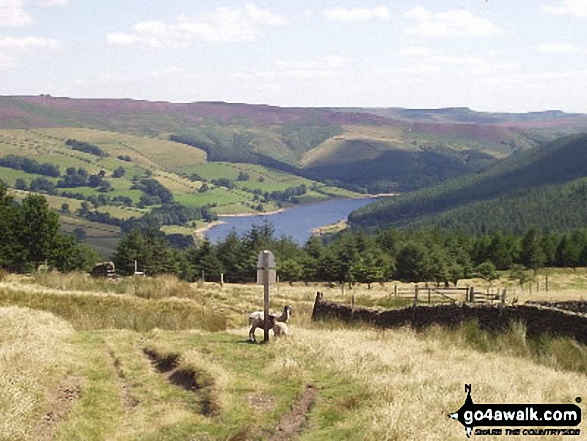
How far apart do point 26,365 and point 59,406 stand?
201 cm

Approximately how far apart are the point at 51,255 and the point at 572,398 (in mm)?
61686

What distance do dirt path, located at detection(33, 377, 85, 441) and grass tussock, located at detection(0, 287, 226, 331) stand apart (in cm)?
968

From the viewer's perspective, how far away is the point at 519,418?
11.6 meters

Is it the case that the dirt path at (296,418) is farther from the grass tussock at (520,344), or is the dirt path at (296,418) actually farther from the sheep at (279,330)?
the grass tussock at (520,344)

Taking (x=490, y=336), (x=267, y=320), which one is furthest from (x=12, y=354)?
(x=490, y=336)

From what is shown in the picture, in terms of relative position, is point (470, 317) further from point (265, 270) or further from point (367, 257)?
point (367, 257)

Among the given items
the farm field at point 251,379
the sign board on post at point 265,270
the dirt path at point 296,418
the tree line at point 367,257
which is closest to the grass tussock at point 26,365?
the farm field at point 251,379

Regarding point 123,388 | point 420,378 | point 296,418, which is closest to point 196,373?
point 123,388

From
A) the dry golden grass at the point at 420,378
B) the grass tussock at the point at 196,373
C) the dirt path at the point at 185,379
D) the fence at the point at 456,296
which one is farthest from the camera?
the fence at the point at 456,296

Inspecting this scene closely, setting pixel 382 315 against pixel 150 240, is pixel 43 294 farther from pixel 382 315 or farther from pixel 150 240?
pixel 150 240

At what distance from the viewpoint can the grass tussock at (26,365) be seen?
36.5 ft

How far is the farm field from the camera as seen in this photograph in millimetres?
11562

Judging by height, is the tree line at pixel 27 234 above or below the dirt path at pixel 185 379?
below

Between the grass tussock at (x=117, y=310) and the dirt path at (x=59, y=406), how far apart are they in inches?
381
